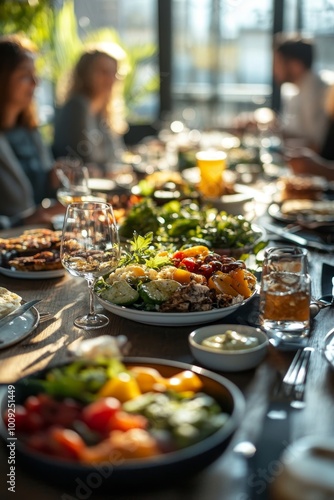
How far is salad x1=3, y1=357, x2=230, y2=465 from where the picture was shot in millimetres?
883

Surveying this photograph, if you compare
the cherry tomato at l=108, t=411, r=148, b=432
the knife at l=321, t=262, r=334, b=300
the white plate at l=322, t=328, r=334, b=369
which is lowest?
the knife at l=321, t=262, r=334, b=300

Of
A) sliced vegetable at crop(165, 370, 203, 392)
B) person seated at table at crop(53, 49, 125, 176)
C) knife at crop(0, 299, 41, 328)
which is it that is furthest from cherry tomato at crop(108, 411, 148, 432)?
person seated at table at crop(53, 49, 125, 176)

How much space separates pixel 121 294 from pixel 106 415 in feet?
1.83

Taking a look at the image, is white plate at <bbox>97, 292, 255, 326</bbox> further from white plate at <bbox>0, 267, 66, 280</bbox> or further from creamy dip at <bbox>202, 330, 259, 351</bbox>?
white plate at <bbox>0, 267, 66, 280</bbox>

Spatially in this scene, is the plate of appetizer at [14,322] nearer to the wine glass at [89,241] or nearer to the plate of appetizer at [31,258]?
Result: the wine glass at [89,241]

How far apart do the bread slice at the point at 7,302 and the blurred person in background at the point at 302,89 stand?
395 centimetres

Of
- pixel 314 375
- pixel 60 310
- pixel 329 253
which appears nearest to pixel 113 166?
pixel 329 253

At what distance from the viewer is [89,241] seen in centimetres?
142

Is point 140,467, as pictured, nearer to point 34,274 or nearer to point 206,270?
point 206,270

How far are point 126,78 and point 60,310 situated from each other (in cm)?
523

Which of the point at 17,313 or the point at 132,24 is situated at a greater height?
the point at 132,24

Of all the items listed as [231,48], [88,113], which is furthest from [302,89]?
[88,113]

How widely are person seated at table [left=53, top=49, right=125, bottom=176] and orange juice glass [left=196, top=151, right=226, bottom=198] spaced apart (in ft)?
5.05

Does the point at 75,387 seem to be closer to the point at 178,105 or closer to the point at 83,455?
the point at 83,455
